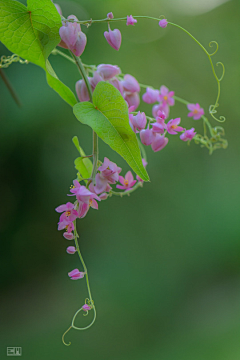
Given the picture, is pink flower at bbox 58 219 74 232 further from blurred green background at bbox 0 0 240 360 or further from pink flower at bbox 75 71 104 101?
blurred green background at bbox 0 0 240 360

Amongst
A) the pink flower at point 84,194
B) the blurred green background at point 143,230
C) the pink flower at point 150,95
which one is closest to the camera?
the pink flower at point 84,194

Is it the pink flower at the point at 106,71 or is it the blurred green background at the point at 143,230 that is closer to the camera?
the pink flower at the point at 106,71

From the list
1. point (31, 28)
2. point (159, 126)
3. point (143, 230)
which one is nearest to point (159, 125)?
point (159, 126)

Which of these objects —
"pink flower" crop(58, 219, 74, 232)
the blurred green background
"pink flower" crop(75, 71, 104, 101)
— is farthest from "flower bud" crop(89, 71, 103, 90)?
the blurred green background

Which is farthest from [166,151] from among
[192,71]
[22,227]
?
[22,227]

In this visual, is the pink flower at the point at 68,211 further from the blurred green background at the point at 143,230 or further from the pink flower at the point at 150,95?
the blurred green background at the point at 143,230

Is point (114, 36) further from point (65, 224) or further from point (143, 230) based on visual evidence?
point (143, 230)

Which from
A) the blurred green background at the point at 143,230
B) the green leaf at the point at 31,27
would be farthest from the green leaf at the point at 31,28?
the blurred green background at the point at 143,230

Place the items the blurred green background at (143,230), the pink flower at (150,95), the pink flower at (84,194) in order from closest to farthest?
the pink flower at (84,194) < the pink flower at (150,95) < the blurred green background at (143,230)
